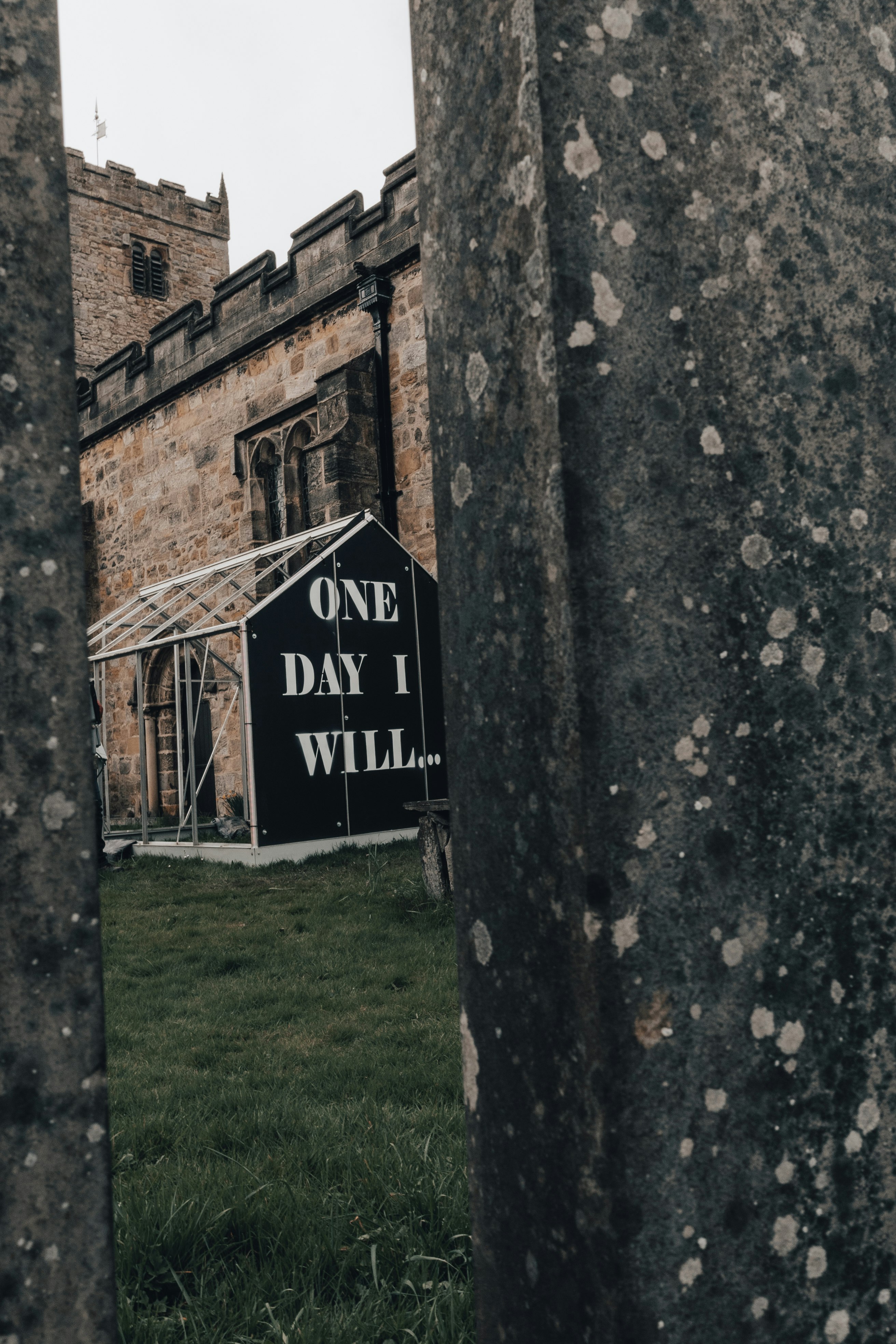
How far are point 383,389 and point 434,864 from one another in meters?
6.83

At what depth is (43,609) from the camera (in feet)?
2.84

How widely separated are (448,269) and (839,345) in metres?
0.42

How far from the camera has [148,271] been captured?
2330 centimetres

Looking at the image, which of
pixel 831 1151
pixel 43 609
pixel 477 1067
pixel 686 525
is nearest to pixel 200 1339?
pixel 477 1067

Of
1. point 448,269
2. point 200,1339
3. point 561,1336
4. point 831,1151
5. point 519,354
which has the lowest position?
point 200,1339

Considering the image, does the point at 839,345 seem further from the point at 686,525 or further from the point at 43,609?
the point at 43,609

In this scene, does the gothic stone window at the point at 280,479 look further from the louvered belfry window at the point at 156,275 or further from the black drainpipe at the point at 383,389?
the louvered belfry window at the point at 156,275

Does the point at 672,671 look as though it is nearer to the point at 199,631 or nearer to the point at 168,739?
the point at 199,631

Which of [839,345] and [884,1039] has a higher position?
[839,345]

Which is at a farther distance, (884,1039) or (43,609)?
(884,1039)

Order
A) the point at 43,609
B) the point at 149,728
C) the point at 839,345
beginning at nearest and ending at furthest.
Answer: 1. the point at 43,609
2. the point at 839,345
3. the point at 149,728

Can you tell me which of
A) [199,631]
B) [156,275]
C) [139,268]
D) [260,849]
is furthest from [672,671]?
[156,275]

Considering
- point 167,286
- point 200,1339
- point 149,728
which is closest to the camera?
point 200,1339

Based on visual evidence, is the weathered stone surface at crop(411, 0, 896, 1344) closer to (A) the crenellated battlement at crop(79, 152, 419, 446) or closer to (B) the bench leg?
(B) the bench leg
